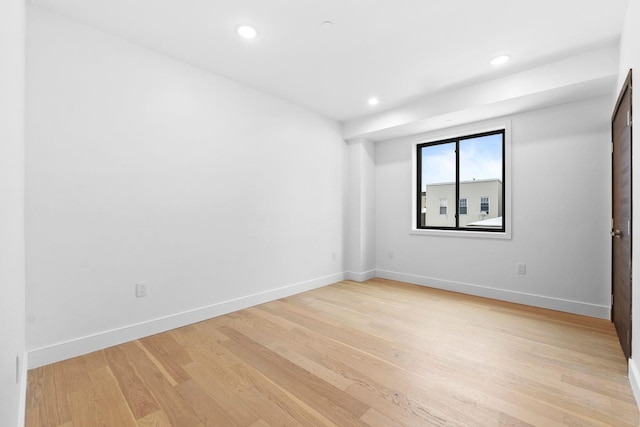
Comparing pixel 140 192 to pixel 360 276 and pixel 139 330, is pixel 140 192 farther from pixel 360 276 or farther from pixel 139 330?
pixel 360 276

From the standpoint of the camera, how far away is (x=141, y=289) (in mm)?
2398

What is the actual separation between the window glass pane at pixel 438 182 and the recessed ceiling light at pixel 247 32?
2924 millimetres

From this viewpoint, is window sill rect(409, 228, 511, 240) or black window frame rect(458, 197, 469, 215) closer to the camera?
window sill rect(409, 228, 511, 240)

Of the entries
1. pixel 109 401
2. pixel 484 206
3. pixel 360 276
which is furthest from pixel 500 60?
pixel 109 401

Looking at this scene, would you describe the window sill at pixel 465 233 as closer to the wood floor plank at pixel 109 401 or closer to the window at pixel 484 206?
the window at pixel 484 206

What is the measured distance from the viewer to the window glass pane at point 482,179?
364 centimetres

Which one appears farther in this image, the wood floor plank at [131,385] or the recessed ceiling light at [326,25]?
the recessed ceiling light at [326,25]

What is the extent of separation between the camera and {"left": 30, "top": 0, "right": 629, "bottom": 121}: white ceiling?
1988mm

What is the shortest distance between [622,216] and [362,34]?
241 cm

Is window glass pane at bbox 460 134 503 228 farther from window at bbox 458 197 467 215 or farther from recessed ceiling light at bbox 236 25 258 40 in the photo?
recessed ceiling light at bbox 236 25 258 40

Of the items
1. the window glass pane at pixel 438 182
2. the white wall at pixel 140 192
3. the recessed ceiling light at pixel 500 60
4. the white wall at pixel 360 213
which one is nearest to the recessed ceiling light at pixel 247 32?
the white wall at pixel 140 192

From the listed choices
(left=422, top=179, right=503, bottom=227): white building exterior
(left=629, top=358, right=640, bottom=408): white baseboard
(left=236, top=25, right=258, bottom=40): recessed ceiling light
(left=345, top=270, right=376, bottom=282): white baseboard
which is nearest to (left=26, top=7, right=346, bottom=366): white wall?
(left=236, top=25, right=258, bottom=40): recessed ceiling light

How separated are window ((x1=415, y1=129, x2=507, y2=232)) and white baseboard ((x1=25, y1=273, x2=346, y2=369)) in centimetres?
238

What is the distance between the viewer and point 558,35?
2.25 m
